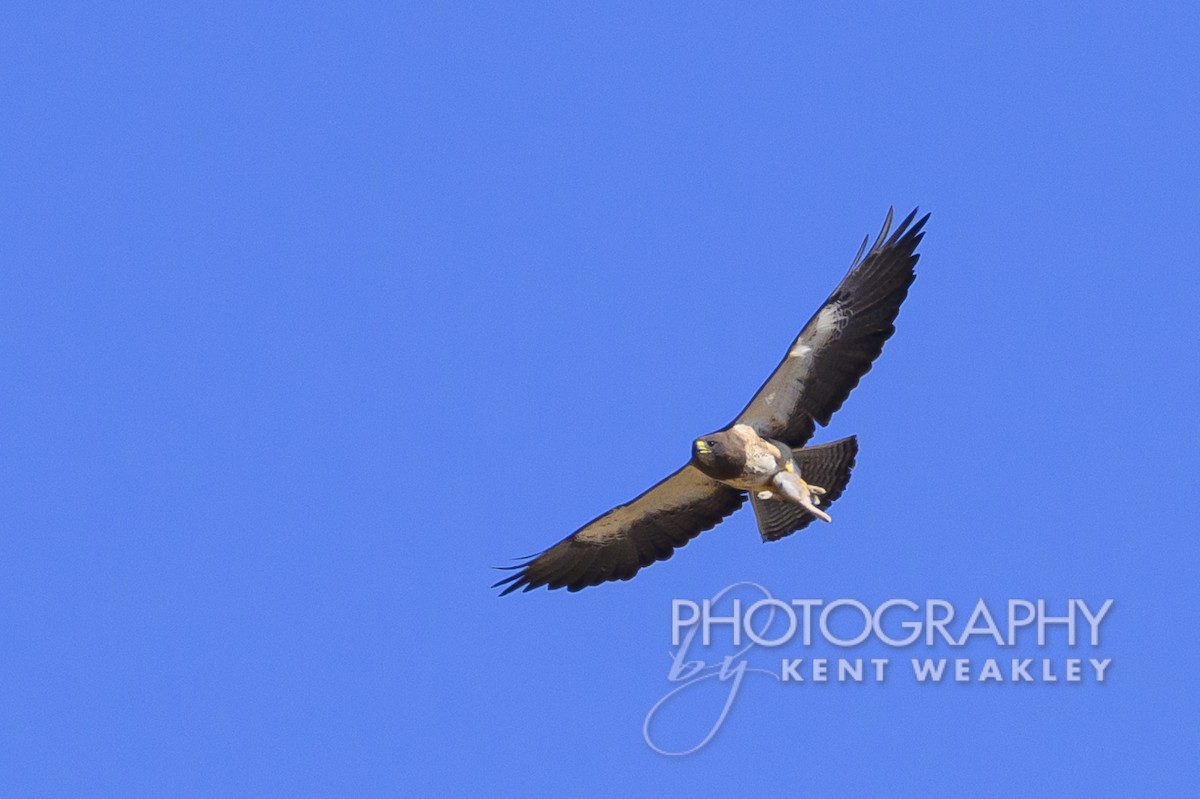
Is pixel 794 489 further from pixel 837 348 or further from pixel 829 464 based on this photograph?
pixel 837 348

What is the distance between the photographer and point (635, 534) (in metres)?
20.8

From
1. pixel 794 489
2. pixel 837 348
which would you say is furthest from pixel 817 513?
pixel 837 348

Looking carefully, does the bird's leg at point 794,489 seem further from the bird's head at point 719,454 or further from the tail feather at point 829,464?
the bird's head at point 719,454

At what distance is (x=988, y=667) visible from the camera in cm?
1989

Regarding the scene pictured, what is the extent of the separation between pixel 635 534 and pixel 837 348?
2914mm

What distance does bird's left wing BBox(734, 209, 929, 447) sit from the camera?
64.4ft

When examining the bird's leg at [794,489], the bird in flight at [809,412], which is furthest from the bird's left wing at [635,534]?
the bird's leg at [794,489]

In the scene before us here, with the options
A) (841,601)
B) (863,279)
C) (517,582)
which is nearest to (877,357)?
(863,279)

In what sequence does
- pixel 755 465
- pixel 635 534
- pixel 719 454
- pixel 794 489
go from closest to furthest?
pixel 719 454, pixel 755 465, pixel 794 489, pixel 635 534

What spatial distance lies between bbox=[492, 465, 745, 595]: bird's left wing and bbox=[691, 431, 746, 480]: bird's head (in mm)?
712

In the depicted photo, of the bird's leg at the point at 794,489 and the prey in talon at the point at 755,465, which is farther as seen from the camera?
the bird's leg at the point at 794,489

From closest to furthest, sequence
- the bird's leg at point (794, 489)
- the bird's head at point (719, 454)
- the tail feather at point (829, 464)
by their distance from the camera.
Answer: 1. the bird's head at point (719, 454)
2. the bird's leg at point (794, 489)
3. the tail feather at point (829, 464)

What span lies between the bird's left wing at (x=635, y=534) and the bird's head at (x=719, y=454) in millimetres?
712

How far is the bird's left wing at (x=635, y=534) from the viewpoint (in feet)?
66.7
